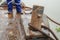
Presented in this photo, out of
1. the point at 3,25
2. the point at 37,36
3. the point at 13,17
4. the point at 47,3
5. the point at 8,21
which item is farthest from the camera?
the point at 47,3

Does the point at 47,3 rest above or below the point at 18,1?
below

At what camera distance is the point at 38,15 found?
152 centimetres

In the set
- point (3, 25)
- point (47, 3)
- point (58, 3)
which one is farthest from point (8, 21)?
point (58, 3)

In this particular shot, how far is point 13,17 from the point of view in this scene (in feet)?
6.93

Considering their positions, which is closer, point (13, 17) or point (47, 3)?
point (13, 17)

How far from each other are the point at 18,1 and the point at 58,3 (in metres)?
3.11

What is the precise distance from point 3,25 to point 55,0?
3.63 metres

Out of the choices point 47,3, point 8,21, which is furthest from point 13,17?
point 47,3

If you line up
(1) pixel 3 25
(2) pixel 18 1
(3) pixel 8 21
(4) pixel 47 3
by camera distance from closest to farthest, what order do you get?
(1) pixel 3 25 → (3) pixel 8 21 → (2) pixel 18 1 → (4) pixel 47 3

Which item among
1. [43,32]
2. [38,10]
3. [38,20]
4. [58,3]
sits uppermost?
[38,10]

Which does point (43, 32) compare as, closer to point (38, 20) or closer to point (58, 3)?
point (38, 20)

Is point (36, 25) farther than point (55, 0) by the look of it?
No

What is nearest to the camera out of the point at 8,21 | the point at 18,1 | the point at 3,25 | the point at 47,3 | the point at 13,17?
the point at 3,25

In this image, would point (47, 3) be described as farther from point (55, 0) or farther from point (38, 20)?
point (38, 20)
